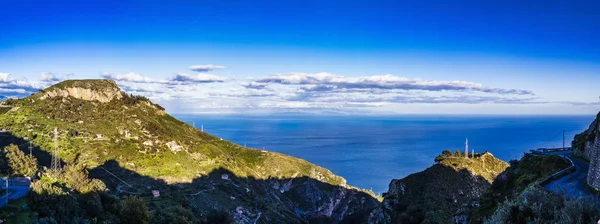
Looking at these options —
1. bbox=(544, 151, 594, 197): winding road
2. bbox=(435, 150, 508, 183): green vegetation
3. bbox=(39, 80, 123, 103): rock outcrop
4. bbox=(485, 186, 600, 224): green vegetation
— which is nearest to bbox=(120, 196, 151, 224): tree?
bbox=(485, 186, 600, 224): green vegetation

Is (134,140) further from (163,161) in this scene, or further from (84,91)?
(84,91)

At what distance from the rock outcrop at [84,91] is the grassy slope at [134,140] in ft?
0.97

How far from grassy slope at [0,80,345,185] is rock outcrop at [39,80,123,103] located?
0.30 metres

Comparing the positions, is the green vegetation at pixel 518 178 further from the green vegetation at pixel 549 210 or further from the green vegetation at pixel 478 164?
the green vegetation at pixel 478 164

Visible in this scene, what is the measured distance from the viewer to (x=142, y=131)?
93.3 metres

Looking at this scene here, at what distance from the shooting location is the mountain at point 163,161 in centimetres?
6856

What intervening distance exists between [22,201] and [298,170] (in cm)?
8654

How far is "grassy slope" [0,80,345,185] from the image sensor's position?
248ft

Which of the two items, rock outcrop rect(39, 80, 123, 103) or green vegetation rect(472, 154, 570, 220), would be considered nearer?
green vegetation rect(472, 154, 570, 220)

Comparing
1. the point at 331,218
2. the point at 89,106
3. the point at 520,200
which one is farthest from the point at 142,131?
the point at 520,200

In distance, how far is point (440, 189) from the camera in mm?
60125

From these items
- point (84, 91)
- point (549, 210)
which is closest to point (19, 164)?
point (549, 210)

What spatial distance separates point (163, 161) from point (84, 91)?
39.1 metres

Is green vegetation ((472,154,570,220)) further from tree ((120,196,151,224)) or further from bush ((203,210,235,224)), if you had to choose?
bush ((203,210,235,224))
